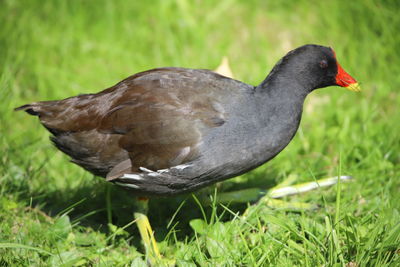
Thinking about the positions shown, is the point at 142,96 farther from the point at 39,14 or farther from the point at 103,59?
the point at 39,14

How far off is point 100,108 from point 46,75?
1.93m

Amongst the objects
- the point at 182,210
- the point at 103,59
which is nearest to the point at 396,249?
the point at 182,210

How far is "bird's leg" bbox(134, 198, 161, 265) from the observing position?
279 centimetres

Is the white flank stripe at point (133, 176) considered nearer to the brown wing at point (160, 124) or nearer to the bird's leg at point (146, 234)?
the brown wing at point (160, 124)

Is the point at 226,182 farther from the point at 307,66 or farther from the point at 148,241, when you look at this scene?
the point at 307,66

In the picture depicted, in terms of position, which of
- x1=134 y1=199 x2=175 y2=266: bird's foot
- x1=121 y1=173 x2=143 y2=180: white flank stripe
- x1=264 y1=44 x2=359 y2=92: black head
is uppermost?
x1=264 y1=44 x2=359 y2=92: black head

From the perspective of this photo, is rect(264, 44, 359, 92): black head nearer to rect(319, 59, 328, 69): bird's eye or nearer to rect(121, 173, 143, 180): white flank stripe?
rect(319, 59, 328, 69): bird's eye

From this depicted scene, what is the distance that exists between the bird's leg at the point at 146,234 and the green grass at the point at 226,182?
96 millimetres

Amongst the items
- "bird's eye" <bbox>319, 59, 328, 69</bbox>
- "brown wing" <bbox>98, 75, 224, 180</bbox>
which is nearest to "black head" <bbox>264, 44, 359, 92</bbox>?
"bird's eye" <bbox>319, 59, 328, 69</bbox>

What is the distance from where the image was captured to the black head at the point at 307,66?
2744mm

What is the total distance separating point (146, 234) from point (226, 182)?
2.61 ft

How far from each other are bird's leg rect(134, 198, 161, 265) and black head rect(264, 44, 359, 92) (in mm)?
1101

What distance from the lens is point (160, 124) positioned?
2.65m

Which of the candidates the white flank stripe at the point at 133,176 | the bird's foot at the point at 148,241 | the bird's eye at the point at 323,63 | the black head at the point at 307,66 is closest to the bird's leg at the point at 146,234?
the bird's foot at the point at 148,241
